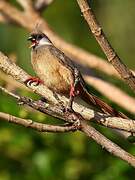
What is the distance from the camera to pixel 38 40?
4.47 meters

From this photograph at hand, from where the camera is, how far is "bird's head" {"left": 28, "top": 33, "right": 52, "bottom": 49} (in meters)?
4.36

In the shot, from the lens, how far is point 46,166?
4902 mm

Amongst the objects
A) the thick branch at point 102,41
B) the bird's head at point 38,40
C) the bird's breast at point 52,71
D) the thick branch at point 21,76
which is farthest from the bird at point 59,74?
the thick branch at point 102,41

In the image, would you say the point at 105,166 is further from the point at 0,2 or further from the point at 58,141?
the point at 0,2

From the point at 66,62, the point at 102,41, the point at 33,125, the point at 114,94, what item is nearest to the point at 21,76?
the point at 33,125

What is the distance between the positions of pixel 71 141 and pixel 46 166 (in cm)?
24

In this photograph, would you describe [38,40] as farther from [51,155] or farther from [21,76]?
[21,76]

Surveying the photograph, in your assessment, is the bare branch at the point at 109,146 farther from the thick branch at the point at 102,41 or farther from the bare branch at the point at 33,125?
the thick branch at the point at 102,41

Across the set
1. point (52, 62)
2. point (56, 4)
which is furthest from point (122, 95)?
point (56, 4)

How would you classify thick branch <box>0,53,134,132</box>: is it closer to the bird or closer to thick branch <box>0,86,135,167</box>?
thick branch <box>0,86,135,167</box>

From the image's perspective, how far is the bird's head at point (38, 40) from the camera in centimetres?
436

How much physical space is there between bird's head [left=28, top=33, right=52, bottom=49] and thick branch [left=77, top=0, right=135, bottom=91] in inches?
54.0

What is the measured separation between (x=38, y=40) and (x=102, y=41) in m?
1.56

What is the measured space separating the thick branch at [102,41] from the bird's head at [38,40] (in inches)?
54.0
